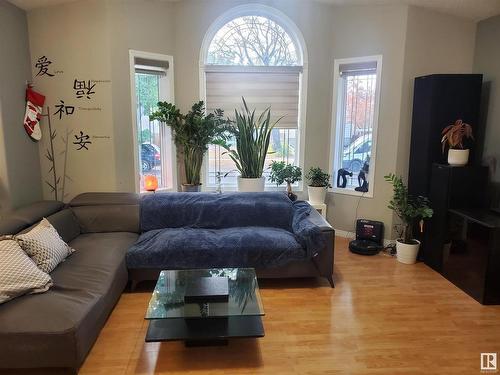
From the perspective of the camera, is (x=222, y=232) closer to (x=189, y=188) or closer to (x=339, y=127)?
(x=189, y=188)

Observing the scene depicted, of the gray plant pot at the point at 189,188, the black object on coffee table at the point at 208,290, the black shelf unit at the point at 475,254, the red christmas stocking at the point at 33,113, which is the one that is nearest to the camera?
the black object on coffee table at the point at 208,290

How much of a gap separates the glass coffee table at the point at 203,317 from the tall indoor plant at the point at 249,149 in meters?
1.99

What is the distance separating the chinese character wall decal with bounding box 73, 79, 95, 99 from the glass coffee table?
2.44 m

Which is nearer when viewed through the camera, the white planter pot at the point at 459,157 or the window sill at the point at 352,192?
the white planter pot at the point at 459,157

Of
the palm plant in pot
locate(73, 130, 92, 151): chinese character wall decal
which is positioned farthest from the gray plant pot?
locate(73, 130, 92, 151): chinese character wall decal

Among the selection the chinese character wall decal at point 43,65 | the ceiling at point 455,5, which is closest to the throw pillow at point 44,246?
the chinese character wall decal at point 43,65

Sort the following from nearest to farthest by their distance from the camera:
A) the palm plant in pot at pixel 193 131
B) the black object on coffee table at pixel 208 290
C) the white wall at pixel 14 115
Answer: the black object on coffee table at pixel 208 290, the white wall at pixel 14 115, the palm plant in pot at pixel 193 131

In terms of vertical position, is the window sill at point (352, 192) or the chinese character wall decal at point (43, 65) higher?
the chinese character wall decal at point (43, 65)

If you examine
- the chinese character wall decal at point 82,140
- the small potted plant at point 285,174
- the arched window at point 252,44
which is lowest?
the small potted plant at point 285,174

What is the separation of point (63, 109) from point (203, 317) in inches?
117

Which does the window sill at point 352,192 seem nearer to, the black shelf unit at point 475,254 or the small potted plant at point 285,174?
the small potted plant at point 285,174

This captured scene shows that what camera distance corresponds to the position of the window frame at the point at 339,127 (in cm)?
415

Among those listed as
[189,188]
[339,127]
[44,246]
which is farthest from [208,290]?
[339,127]

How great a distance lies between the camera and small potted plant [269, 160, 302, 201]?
436cm
